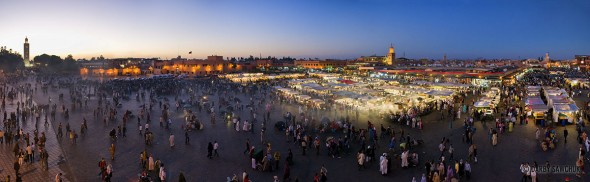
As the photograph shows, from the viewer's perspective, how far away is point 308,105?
24.6 metres

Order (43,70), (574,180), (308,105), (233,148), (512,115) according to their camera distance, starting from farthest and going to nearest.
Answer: (43,70) → (308,105) → (512,115) → (233,148) → (574,180)

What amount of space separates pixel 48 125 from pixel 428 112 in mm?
20152

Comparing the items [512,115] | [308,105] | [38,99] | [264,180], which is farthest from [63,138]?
[512,115]

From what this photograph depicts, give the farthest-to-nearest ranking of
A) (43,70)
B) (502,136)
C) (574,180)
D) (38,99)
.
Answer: (43,70) < (38,99) < (502,136) < (574,180)

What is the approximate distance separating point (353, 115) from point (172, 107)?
12.7 m

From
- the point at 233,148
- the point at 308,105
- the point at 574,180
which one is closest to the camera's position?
the point at 574,180

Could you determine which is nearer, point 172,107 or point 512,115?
point 512,115

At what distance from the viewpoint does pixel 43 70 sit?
7725 centimetres

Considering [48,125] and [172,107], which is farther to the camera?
[172,107]

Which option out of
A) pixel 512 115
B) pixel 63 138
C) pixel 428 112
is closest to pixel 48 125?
pixel 63 138

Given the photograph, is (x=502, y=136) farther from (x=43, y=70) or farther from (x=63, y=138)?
(x=43, y=70)

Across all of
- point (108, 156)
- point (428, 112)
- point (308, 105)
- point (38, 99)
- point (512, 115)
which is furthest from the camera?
point (38, 99)

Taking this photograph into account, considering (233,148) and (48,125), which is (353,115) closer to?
(233,148)

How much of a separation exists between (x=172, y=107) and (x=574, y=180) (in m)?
22.5
